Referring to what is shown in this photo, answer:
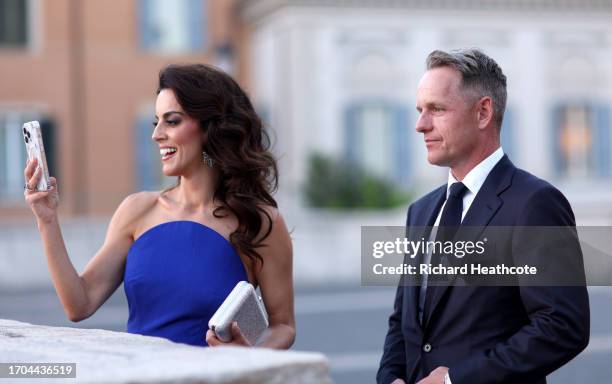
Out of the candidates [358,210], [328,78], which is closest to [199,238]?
[358,210]

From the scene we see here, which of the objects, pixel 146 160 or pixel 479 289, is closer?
pixel 479 289

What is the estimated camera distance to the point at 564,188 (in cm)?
2627

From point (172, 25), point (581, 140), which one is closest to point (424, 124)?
point (172, 25)

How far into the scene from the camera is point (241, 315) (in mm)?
3410

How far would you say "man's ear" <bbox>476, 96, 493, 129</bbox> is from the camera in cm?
343

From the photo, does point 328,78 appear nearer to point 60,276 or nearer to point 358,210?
point 358,210

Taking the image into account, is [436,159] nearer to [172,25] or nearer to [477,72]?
[477,72]

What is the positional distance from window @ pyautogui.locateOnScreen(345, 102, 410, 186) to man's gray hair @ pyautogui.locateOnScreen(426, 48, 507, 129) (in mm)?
22030

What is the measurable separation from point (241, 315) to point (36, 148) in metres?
0.77

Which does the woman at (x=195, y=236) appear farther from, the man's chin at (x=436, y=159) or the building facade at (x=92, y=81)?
the building facade at (x=92, y=81)

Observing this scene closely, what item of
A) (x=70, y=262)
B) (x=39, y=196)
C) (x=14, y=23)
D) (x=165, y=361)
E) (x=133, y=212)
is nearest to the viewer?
(x=165, y=361)

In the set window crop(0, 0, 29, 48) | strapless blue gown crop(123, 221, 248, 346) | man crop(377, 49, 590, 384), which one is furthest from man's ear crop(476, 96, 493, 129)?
window crop(0, 0, 29, 48)

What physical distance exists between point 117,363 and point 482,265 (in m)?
1.24

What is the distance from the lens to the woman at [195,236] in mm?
3793
